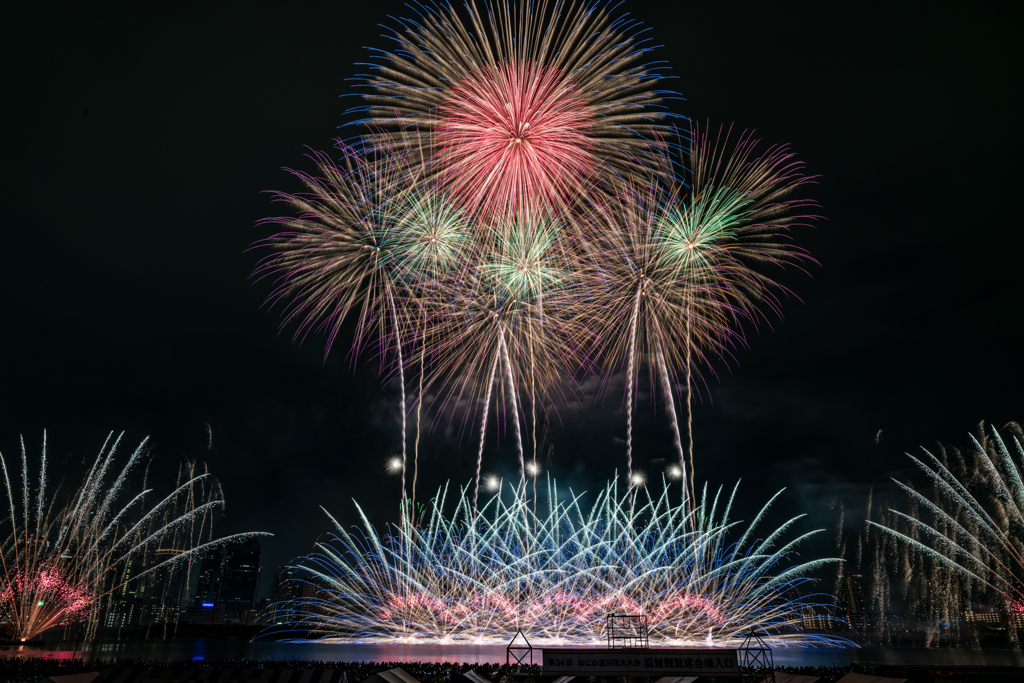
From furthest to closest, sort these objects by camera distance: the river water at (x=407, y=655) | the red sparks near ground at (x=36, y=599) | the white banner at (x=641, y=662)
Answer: the red sparks near ground at (x=36, y=599), the river water at (x=407, y=655), the white banner at (x=641, y=662)

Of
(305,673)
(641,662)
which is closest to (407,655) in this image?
(305,673)

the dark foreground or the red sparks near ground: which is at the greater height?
the red sparks near ground

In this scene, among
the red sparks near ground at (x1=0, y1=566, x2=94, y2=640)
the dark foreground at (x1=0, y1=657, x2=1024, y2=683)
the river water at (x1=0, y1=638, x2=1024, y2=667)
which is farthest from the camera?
the red sparks near ground at (x1=0, y1=566, x2=94, y2=640)

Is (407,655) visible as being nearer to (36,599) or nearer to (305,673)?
(36,599)

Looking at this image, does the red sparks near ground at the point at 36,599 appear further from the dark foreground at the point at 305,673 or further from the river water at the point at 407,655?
the dark foreground at the point at 305,673

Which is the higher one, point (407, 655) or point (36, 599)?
point (36, 599)

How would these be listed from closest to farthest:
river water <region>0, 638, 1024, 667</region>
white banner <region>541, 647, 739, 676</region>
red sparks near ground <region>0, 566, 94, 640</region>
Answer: white banner <region>541, 647, 739, 676</region> → river water <region>0, 638, 1024, 667</region> → red sparks near ground <region>0, 566, 94, 640</region>

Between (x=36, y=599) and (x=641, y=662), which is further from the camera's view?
(x=36, y=599)

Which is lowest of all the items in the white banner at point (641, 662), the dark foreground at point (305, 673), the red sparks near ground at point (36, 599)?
the dark foreground at point (305, 673)

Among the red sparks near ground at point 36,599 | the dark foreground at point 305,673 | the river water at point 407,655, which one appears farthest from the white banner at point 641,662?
the red sparks near ground at point 36,599

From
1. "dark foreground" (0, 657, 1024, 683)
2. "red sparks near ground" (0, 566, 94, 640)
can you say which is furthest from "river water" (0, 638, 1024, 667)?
"dark foreground" (0, 657, 1024, 683)

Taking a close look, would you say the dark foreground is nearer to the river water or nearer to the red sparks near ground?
the river water

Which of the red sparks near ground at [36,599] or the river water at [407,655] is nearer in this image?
the river water at [407,655]

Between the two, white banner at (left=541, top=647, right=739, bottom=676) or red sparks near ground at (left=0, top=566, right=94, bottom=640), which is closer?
white banner at (left=541, top=647, right=739, bottom=676)
